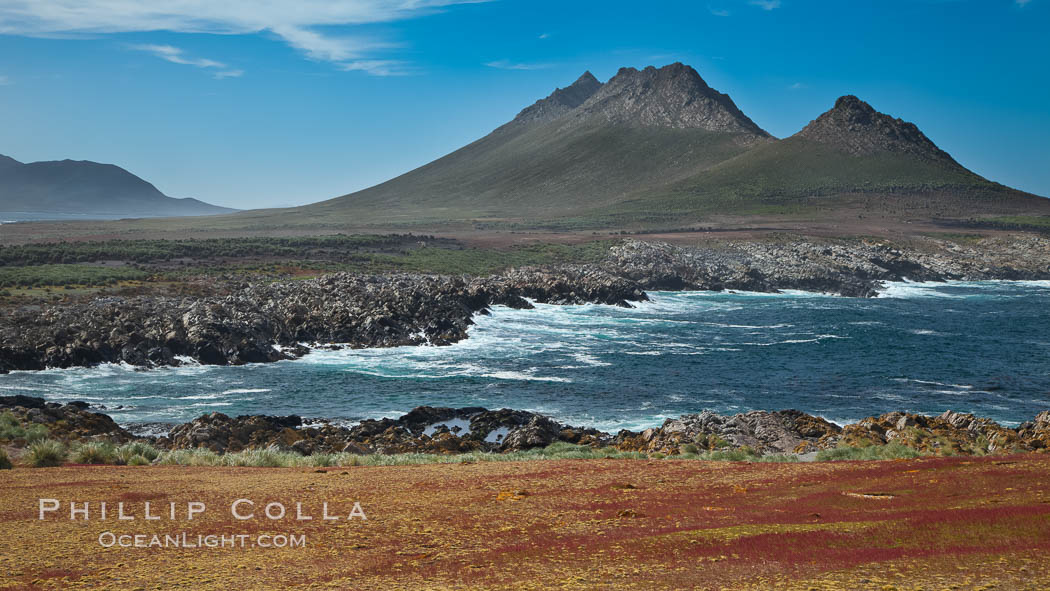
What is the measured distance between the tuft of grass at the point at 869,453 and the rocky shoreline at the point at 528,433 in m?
1.31

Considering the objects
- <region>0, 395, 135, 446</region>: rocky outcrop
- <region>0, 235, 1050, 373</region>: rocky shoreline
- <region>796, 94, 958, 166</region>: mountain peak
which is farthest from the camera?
<region>796, 94, 958, 166</region>: mountain peak

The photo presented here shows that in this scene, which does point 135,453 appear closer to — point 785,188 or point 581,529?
point 581,529

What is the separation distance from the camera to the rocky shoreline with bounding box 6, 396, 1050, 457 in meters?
19.5

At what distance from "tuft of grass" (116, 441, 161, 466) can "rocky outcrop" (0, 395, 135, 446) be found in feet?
10.7

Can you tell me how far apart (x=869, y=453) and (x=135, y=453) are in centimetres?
1707

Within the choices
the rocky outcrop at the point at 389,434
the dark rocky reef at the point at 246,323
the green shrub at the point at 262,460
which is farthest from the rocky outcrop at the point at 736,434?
the dark rocky reef at the point at 246,323

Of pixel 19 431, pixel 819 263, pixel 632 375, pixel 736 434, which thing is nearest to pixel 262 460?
pixel 19 431

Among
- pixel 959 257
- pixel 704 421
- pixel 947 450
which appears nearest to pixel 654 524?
pixel 947 450

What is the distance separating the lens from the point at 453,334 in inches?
1676

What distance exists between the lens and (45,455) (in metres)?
16.1

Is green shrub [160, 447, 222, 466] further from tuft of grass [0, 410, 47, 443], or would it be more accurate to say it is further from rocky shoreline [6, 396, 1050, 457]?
tuft of grass [0, 410, 47, 443]

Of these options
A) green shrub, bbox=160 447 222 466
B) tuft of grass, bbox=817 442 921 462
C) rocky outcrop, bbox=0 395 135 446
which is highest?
tuft of grass, bbox=817 442 921 462

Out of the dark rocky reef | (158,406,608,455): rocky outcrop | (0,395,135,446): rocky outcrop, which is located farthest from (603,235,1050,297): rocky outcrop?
(0,395,135,446): rocky outcrop

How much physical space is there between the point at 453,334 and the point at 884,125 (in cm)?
17786
